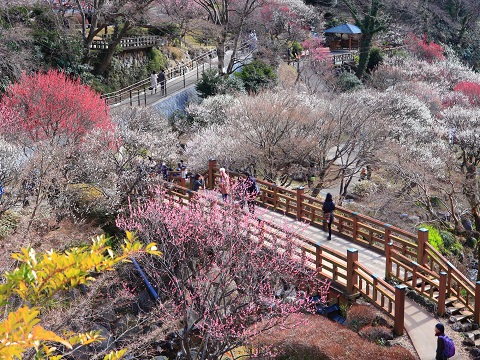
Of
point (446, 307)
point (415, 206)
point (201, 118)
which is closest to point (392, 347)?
point (446, 307)

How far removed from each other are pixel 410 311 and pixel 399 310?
1.17 m

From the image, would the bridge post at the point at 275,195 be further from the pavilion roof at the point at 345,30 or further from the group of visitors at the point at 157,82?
the pavilion roof at the point at 345,30

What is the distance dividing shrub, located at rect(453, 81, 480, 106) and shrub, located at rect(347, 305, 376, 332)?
24654 millimetres

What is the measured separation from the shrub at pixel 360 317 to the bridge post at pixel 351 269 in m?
0.44

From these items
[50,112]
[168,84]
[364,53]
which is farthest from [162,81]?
[364,53]

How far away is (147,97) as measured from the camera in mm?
29984

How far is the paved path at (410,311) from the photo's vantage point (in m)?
10.0

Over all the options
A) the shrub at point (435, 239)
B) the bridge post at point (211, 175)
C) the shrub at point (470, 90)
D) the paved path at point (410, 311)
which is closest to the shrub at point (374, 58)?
the shrub at point (470, 90)

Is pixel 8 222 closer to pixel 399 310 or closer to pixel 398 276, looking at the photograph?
pixel 398 276

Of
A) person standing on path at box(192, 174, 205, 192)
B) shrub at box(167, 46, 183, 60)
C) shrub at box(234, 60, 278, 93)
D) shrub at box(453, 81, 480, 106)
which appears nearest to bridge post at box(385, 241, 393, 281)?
person standing on path at box(192, 174, 205, 192)

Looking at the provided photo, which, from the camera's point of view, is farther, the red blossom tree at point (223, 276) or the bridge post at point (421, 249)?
→ the bridge post at point (421, 249)

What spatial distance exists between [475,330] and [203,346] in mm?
5597

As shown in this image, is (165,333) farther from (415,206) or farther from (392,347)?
(415,206)

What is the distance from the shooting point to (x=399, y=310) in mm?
10219
